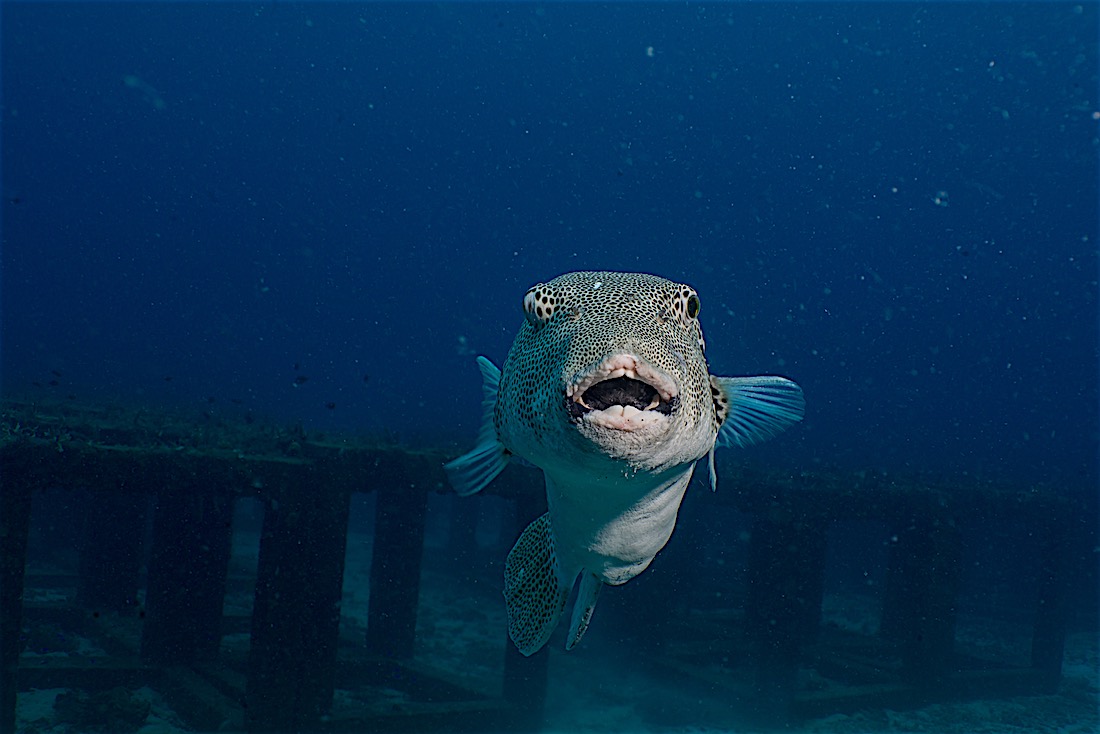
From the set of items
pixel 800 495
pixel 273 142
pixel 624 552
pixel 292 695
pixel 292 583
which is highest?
pixel 273 142

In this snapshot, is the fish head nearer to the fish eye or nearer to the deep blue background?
the fish eye

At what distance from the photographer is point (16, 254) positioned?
147 metres

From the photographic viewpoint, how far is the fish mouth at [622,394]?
1605 millimetres

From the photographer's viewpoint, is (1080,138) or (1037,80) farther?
(1080,138)

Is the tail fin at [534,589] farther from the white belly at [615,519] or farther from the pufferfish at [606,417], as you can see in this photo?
the white belly at [615,519]

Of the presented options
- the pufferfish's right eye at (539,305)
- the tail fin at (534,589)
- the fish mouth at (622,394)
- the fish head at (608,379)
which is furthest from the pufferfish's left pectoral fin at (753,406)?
the tail fin at (534,589)

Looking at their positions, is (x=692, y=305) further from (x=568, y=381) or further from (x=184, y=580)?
(x=184, y=580)

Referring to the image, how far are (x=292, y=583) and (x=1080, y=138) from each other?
85.4m

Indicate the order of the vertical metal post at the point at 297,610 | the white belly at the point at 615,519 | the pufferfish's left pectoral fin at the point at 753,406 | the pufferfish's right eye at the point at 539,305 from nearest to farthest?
Answer: the white belly at the point at 615,519, the pufferfish's right eye at the point at 539,305, the pufferfish's left pectoral fin at the point at 753,406, the vertical metal post at the point at 297,610

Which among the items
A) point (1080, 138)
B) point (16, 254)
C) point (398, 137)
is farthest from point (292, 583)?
point (16, 254)

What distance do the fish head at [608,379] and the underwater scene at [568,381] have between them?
2 cm

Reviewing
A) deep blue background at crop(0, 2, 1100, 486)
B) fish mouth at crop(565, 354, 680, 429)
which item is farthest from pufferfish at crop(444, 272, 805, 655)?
deep blue background at crop(0, 2, 1100, 486)

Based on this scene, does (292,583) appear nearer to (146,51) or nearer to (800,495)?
(800,495)

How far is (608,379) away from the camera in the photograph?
1.68 metres
